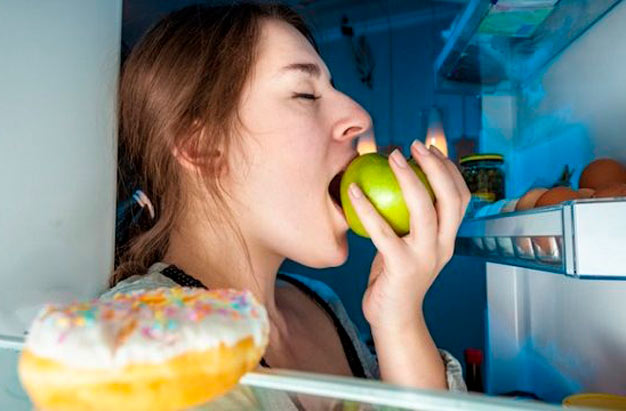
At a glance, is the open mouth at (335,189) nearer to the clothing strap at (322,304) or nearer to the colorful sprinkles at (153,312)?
the clothing strap at (322,304)

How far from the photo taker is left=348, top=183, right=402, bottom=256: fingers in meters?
0.75

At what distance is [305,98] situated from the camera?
0.85 metres

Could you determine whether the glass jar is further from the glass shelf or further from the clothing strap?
the clothing strap

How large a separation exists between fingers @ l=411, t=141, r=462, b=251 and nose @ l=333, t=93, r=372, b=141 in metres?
0.13

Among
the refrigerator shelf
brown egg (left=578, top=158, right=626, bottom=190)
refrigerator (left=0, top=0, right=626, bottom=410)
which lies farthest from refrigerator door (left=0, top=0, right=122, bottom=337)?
brown egg (left=578, top=158, right=626, bottom=190)

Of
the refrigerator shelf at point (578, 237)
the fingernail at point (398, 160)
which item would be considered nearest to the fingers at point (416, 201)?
the fingernail at point (398, 160)

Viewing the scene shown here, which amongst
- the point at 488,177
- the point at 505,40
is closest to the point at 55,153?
the point at 488,177

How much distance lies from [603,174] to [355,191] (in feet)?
1.30

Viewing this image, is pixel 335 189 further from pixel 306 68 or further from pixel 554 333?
pixel 554 333

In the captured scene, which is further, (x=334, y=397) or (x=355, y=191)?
(x=355, y=191)

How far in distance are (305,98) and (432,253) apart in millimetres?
311

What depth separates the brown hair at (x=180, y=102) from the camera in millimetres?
838

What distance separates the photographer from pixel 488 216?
95cm

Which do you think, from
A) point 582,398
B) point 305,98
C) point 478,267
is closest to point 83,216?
point 305,98
